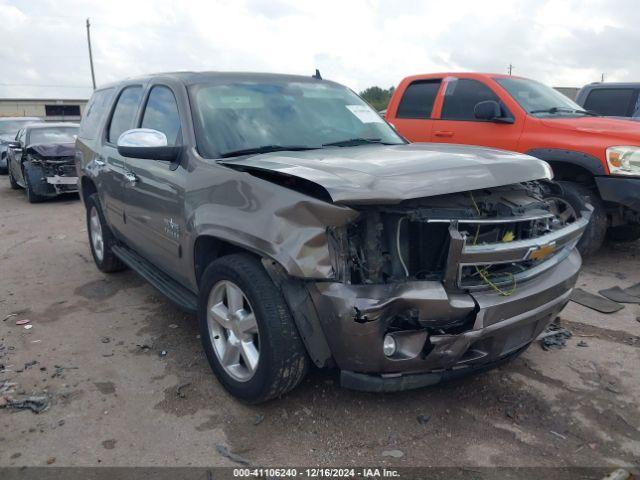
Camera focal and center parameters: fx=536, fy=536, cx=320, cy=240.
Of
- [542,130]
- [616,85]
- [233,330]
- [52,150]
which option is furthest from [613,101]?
[52,150]

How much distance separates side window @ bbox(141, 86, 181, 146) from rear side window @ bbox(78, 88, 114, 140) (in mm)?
1218

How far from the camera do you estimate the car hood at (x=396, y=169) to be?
2418 millimetres

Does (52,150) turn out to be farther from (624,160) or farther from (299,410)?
(624,160)

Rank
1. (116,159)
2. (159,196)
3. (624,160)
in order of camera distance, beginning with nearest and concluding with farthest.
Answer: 1. (159,196)
2. (116,159)
3. (624,160)

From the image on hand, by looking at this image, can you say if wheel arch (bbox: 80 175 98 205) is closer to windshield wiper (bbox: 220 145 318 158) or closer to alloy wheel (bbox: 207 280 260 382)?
windshield wiper (bbox: 220 145 318 158)

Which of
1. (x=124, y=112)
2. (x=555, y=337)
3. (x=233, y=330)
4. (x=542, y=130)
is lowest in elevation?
(x=555, y=337)

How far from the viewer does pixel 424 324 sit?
244 centimetres

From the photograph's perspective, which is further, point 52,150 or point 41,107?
point 41,107

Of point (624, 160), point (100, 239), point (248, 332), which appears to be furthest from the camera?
point (100, 239)

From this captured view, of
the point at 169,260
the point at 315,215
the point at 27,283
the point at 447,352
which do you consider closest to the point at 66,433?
the point at 169,260

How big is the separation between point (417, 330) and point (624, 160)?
3599 mm

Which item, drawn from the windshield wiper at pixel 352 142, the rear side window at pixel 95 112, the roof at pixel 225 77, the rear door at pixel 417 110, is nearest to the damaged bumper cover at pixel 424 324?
the windshield wiper at pixel 352 142

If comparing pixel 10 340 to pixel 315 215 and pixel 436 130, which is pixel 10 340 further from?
pixel 436 130

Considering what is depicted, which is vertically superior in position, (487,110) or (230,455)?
Result: (487,110)
